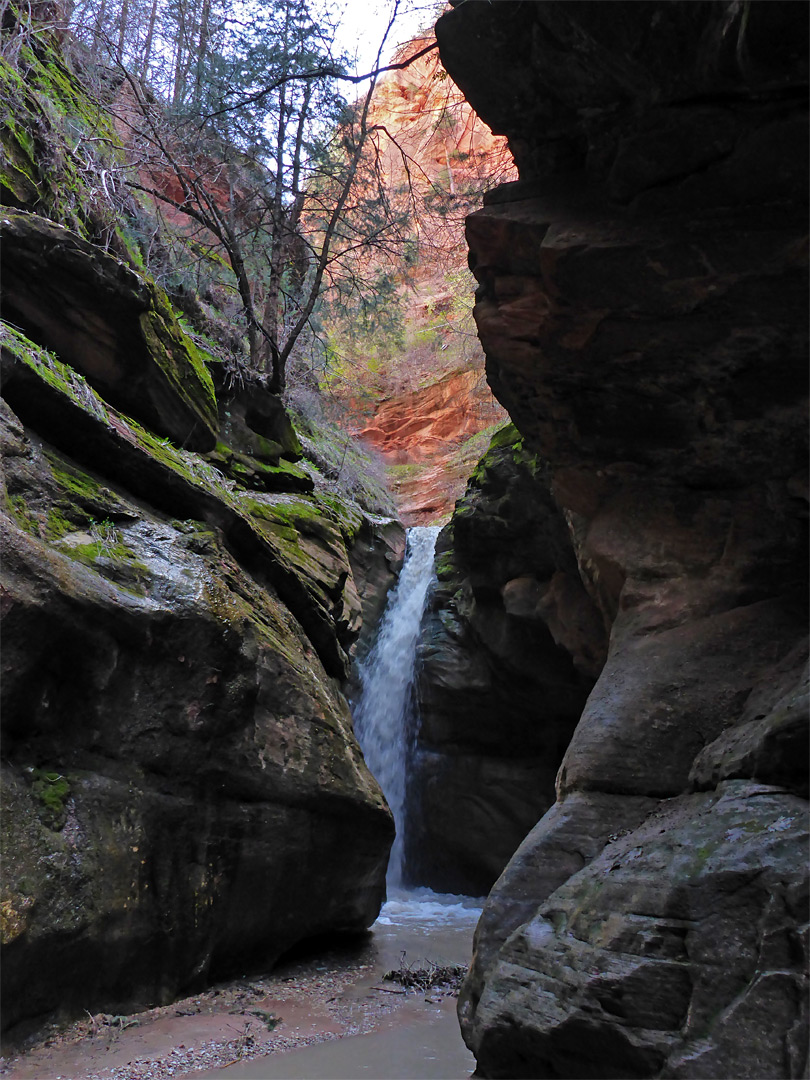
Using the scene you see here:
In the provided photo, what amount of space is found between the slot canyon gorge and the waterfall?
12.4 feet

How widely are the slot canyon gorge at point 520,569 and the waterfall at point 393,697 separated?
3790mm

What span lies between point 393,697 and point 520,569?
4.22 meters

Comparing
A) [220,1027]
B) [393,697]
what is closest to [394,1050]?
[220,1027]

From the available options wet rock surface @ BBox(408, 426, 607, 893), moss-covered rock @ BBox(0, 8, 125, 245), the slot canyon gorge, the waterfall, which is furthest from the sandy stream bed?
moss-covered rock @ BBox(0, 8, 125, 245)

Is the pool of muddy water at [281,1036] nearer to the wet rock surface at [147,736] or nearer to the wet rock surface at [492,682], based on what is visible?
the wet rock surface at [147,736]

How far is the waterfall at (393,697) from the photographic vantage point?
464 inches

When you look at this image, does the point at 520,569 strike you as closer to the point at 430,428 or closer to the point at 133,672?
the point at 133,672

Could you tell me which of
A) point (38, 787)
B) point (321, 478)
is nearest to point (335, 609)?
point (321, 478)

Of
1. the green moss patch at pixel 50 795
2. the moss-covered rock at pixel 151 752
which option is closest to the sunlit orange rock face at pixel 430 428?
the moss-covered rock at pixel 151 752

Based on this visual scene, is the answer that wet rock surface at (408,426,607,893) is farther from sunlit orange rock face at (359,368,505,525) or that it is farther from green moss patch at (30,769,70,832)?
sunlit orange rock face at (359,368,505,525)

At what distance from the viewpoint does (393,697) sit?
41.3 feet

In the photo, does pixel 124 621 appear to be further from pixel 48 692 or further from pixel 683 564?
pixel 683 564

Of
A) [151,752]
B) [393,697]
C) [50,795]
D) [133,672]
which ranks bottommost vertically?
[50,795]

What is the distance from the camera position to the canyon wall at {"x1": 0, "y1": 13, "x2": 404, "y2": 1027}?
4660 mm
